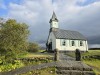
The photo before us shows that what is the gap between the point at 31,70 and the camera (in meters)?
18.2

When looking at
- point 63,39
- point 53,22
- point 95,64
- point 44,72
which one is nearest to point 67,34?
point 63,39

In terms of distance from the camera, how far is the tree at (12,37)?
31.0 m

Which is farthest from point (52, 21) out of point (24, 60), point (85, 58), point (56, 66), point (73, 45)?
point (56, 66)

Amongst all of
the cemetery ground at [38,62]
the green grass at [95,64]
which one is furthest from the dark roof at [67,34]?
the green grass at [95,64]

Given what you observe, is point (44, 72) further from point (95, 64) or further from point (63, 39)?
point (63, 39)

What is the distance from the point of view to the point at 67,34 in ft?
192

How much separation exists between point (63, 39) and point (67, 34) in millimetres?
2452

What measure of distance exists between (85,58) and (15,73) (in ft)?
67.7

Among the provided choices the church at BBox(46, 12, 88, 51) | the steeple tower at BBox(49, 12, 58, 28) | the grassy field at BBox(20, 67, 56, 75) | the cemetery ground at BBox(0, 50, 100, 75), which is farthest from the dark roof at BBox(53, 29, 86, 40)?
the grassy field at BBox(20, 67, 56, 75)

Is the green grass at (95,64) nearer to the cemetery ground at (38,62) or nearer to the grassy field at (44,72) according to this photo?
the cemetery ground at (38,62)

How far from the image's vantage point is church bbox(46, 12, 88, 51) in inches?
2224

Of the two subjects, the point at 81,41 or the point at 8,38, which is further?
the point at 81,41

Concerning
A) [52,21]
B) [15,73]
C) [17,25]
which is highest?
[52,21]

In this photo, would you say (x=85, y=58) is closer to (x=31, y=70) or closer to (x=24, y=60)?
(x=24, y=60)
